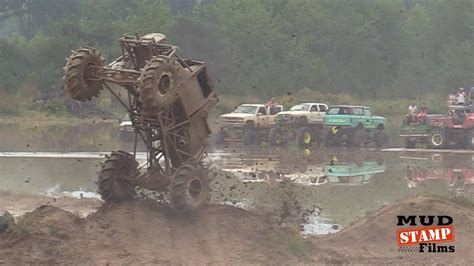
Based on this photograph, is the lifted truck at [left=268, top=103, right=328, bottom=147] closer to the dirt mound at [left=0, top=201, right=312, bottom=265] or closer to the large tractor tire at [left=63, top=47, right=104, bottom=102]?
the dirt mound at [left=0, top=201, right=312, bottom=265]

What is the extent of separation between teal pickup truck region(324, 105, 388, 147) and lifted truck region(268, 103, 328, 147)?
90cm

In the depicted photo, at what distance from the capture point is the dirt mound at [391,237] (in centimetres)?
1177

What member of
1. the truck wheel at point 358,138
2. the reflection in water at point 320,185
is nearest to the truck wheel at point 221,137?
the reflection in water at point 320,185

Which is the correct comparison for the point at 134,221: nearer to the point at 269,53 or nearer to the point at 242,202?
the point at 242,202

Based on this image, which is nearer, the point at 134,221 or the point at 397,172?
the point at 134,221

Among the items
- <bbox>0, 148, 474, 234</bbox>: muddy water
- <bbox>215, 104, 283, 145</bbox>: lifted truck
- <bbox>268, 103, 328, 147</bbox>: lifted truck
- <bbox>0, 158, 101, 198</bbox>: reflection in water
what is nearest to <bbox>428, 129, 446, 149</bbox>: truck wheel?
<bbox>0, 148, 474, 234</bbox>: muddy water

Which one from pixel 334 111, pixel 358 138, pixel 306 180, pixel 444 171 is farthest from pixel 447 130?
pixel 306 180

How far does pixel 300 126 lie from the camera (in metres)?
36.9

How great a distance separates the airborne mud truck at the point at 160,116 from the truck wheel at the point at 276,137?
21.7m

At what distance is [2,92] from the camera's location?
55500mm

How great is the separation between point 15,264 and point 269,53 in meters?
58.2

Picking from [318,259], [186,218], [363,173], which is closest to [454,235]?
[318,259]

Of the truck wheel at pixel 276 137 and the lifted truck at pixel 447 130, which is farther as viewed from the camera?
the truck wheel at pixel 276 137

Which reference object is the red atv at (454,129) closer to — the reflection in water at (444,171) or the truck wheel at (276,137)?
the reflection in water at (444,171)
